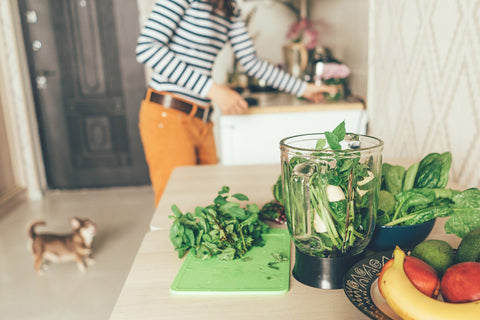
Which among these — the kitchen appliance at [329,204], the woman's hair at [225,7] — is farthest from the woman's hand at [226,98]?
the kitchen appliance at [329,204]

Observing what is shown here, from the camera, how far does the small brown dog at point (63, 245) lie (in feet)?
6.46

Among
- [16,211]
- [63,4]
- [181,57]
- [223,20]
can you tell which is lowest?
[16,211]

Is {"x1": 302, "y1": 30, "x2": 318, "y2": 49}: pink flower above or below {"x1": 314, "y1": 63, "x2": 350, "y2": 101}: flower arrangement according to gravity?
above

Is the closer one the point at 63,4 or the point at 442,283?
the point at 442,283

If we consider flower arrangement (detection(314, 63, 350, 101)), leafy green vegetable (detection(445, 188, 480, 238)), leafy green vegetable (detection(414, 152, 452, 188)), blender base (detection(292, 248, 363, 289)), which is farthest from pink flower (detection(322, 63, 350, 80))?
blender base (detection(292, 248, 363, 289))

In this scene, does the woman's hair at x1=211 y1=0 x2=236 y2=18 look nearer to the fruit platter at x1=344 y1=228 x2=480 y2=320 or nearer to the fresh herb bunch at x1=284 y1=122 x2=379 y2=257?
the fresh herb bunch at x1=284 y1=122 x2=379 y2=257

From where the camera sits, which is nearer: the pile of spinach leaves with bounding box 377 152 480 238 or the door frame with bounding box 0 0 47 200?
the pile of spinach leaves with bounding box 377 152 480 238

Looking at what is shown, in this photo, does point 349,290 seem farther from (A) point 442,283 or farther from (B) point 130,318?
(B) point 130,318

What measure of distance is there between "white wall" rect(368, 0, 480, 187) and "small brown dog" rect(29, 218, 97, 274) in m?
1.45

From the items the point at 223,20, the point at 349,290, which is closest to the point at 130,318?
the point at 349,290

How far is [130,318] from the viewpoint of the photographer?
1.75 ft

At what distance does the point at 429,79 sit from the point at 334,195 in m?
0.77

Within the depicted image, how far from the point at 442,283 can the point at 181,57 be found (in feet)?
3.80

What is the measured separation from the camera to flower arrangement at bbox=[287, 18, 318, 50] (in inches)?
92.1
